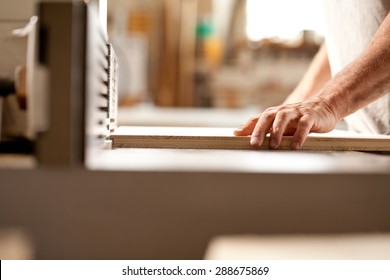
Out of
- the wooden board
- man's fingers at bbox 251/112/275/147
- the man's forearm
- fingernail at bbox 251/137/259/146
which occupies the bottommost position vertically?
the wooden board

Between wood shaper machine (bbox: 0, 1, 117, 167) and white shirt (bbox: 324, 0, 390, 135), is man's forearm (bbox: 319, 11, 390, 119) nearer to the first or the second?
white shirt (bbox: 324, 0, 390, 135)

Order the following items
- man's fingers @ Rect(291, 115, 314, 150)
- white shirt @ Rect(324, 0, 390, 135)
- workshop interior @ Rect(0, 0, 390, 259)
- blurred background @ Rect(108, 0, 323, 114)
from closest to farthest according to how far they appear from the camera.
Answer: workshop interior @ Rect(0, 0, 390, 259) < man's fingers @ Rect(291, 115, 314, 150) < white shirt @ Rect(324, 0, 390, 135) < blurred background @ Rect(108, 0, 323, 114)

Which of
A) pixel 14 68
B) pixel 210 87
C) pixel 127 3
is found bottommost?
pixel 210 87

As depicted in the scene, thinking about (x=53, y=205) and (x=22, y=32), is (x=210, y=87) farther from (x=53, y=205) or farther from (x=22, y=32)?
(x=53, y=205)

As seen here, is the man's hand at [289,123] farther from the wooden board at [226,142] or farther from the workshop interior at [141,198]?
the workshop interior at [141,198]

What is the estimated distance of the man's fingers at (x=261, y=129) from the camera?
842 millimetres

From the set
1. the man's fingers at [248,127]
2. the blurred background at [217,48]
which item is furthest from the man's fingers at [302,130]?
the blurred background at [217,48]

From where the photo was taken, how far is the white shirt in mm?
1206

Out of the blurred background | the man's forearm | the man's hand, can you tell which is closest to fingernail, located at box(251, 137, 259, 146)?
the man's hand

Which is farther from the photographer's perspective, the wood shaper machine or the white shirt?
the white shirt

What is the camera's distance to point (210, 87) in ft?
11.9

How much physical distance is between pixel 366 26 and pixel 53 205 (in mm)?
975

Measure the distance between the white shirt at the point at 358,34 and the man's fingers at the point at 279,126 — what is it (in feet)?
1.60
